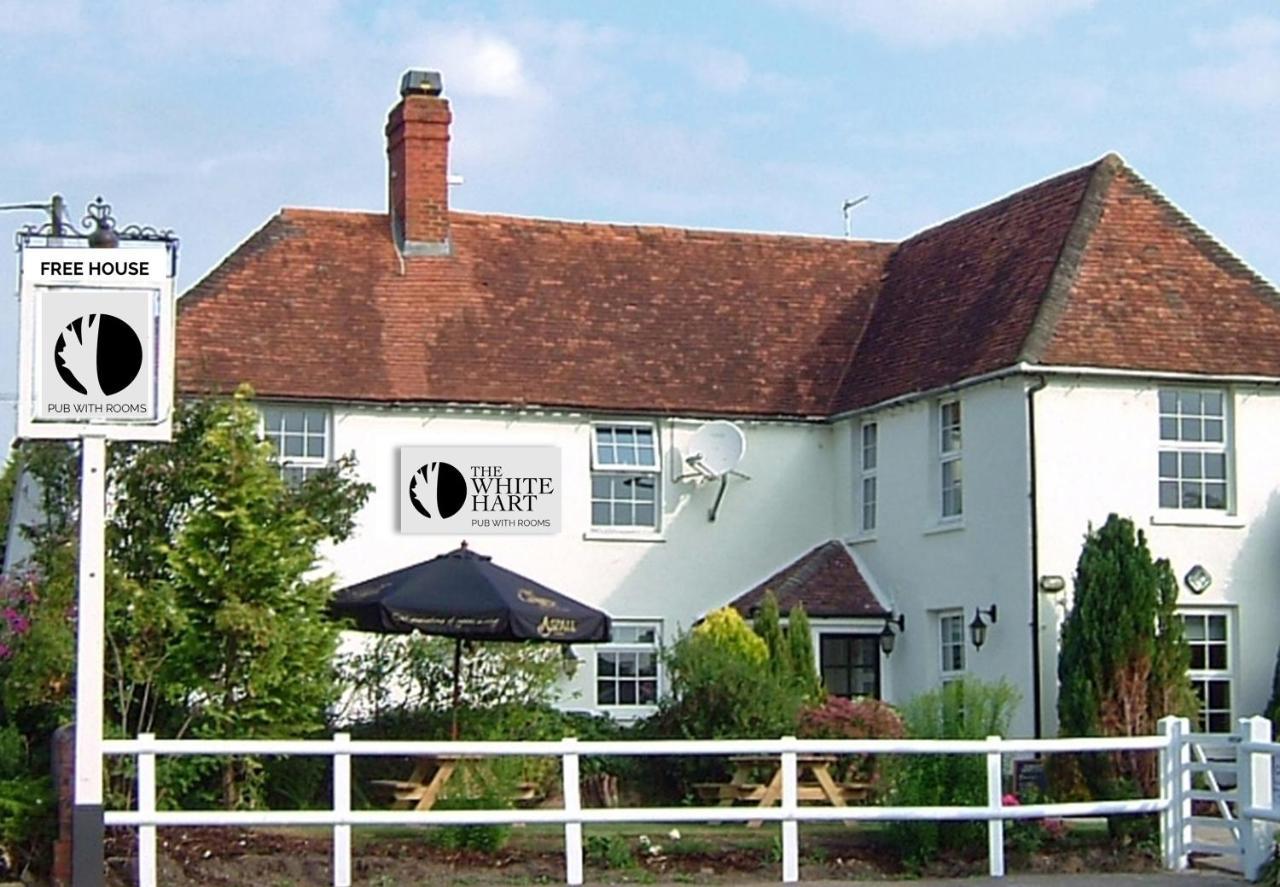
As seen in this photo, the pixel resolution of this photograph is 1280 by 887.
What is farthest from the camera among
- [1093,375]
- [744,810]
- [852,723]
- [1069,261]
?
[1069,261]

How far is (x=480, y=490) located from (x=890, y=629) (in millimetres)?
5633

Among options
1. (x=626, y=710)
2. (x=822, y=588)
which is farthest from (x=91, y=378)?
(x=822, y=588)

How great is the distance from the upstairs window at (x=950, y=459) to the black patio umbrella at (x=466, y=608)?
7525 millimetres

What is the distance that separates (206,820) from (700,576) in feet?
45.8

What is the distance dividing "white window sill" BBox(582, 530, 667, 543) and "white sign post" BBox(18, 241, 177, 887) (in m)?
13.5

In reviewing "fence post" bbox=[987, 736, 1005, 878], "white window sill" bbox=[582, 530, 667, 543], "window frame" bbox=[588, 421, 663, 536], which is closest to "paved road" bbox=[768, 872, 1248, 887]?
"fence post" bbox=[987, 736, 1005, 878]

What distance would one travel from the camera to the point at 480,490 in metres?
27.7

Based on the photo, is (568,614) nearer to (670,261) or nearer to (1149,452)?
(1149,452)

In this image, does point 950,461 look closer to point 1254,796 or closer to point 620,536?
point 620,536

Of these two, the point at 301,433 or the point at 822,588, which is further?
the point at 822,588

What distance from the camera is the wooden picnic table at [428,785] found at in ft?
56.3

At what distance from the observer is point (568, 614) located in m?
19.3

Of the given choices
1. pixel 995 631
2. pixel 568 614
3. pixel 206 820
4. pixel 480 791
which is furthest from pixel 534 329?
pixel 206 820

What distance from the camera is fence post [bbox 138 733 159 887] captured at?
1461 centimetres
